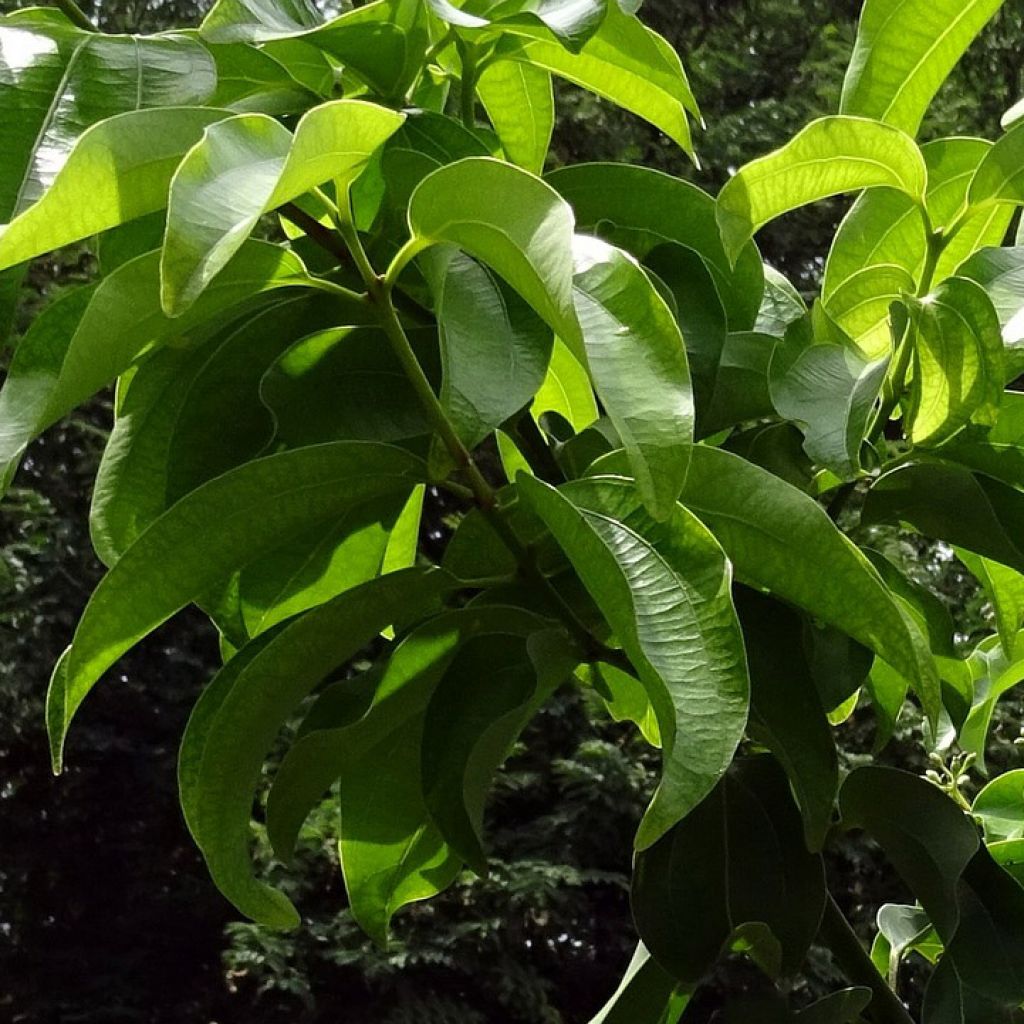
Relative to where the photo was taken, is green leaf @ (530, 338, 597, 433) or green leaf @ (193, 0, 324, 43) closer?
green leaf @ (193, 0, 324, 43)

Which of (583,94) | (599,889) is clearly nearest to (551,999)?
(599,889)

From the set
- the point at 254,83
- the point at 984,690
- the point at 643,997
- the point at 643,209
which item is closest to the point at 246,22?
the point at 254,83

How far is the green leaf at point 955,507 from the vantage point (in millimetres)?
406

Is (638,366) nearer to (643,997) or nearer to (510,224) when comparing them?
(510,224)

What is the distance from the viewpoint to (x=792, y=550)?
345mm

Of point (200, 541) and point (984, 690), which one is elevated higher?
point (200, 541)

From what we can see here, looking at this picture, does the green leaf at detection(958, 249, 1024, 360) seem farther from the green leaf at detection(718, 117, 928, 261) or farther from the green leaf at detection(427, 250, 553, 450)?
the green leaf at detection(427, 250, 553, 450)

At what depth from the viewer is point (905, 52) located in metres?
0.43

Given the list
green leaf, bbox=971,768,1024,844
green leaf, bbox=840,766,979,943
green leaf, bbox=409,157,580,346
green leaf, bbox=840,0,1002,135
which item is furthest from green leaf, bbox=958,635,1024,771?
green leaf, bbox=409,157,580,346

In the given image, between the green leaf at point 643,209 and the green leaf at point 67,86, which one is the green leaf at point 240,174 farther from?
the green leaf at point 643,209

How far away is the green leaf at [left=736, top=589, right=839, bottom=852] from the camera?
381mm

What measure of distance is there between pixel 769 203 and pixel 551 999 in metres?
3.20

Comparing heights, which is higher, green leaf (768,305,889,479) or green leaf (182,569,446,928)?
green leaf (768,305,889,479)

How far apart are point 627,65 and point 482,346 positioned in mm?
138
